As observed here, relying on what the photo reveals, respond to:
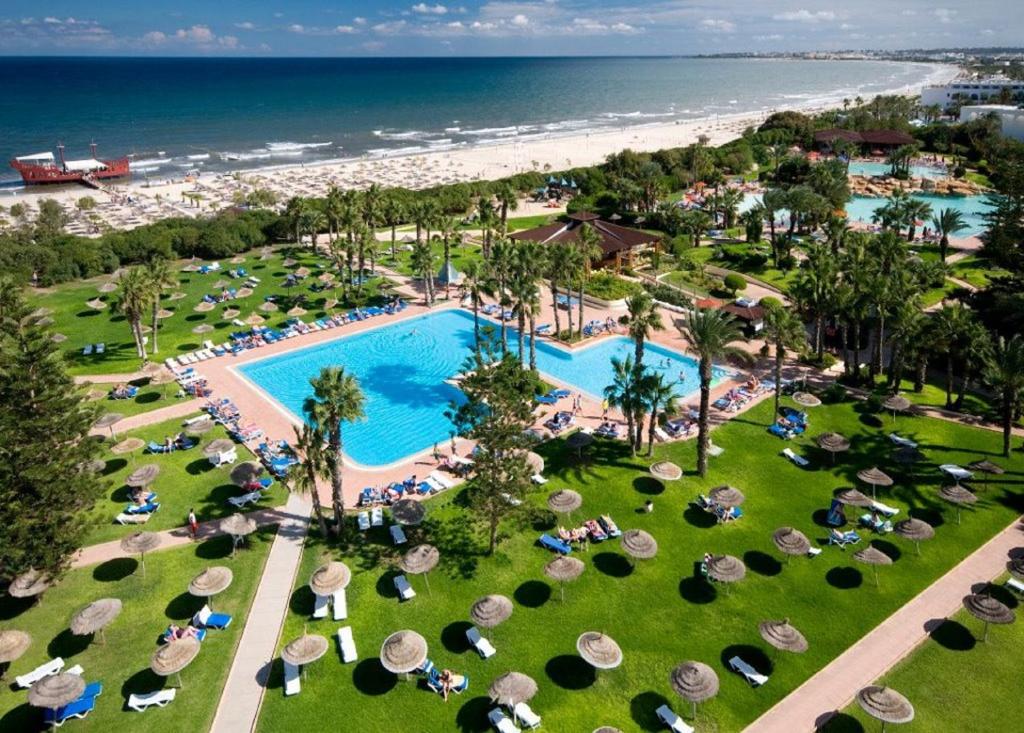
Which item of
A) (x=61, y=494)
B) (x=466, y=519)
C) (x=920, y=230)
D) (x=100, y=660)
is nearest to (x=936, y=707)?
(x=466, y=519)

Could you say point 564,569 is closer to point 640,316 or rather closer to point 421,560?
point 421,560

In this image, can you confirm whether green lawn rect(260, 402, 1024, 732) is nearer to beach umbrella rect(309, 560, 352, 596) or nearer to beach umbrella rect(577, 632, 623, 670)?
beach umbrella rect(309, 560, 352, 596)

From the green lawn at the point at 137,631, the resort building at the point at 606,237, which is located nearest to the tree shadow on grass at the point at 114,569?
the green lawn at the point at 137,631

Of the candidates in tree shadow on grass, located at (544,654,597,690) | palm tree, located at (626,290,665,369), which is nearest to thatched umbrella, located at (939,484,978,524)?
palm tree, located at (626,290,665,369)

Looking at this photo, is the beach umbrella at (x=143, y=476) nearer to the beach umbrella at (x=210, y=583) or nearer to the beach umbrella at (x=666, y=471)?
the beach umbrella at (x=210, y=583)

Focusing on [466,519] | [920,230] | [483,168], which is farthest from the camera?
[483,168]

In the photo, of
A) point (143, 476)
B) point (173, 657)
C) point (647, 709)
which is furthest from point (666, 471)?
point (143, 476)

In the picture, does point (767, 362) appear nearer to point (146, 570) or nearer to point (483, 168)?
point (146, 570)
